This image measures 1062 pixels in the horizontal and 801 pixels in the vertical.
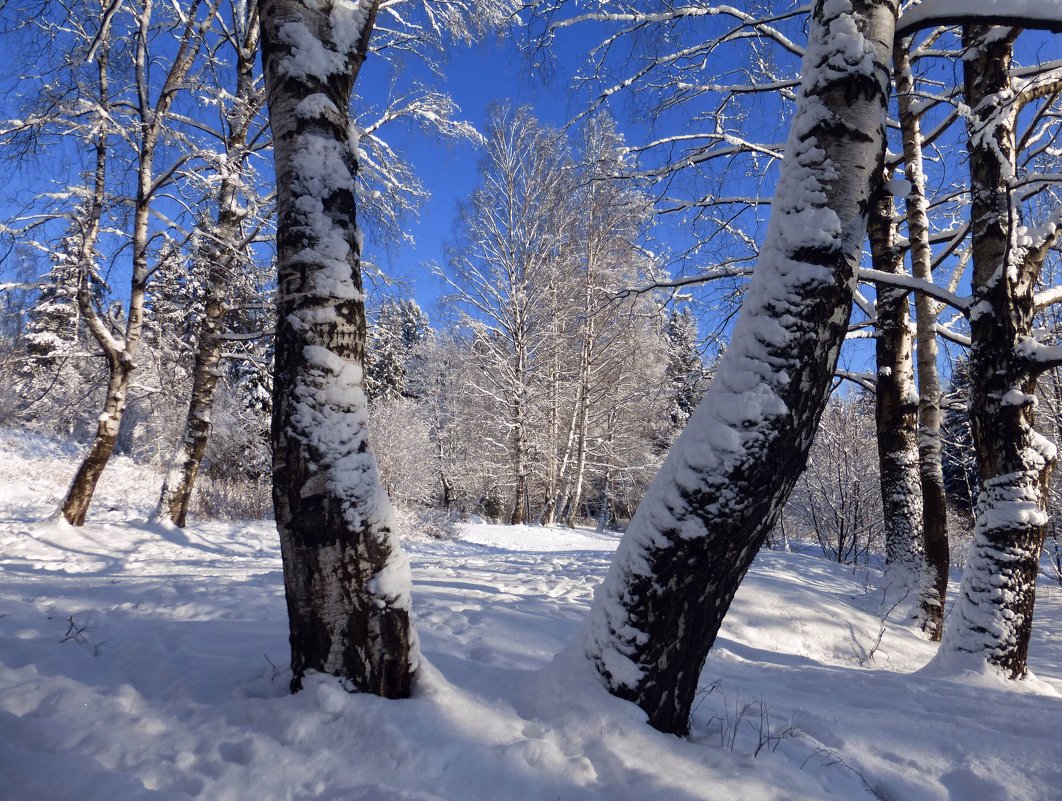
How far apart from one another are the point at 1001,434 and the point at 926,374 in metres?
2.59

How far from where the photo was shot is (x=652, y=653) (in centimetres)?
202

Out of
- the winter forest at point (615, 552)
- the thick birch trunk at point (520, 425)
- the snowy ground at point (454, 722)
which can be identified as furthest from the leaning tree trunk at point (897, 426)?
the thick birch trunk at point (520, 425)

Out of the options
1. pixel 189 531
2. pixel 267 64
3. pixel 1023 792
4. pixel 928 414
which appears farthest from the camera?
pixel 189 531

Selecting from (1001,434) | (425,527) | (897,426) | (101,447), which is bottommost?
(425,527)

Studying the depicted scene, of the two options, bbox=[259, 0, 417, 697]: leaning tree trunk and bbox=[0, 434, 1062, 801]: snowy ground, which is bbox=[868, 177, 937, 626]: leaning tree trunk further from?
bbox=[259, 0, 417, 697]: leaning tree trunk

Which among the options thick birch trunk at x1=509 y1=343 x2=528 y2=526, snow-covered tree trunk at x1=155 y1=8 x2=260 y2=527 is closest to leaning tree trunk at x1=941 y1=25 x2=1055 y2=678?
snow-covered tree trunk at x1=155 y1=8 x2=260 y2=527

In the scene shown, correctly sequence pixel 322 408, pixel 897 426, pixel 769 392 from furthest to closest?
pixel 897 426, pixel 322 408, pixel 769 392

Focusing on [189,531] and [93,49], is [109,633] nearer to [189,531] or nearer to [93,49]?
[93,49]

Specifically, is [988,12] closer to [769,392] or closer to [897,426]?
[769,392]

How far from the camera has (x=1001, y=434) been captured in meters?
3.51

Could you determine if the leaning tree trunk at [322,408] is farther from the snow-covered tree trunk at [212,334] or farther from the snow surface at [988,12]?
the snow-covered tree trunk at [212,334]

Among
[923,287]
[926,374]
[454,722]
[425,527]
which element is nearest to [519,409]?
[425,527]

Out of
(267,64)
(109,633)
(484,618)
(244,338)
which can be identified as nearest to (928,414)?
(484,618)

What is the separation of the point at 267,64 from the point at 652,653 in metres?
2.88
